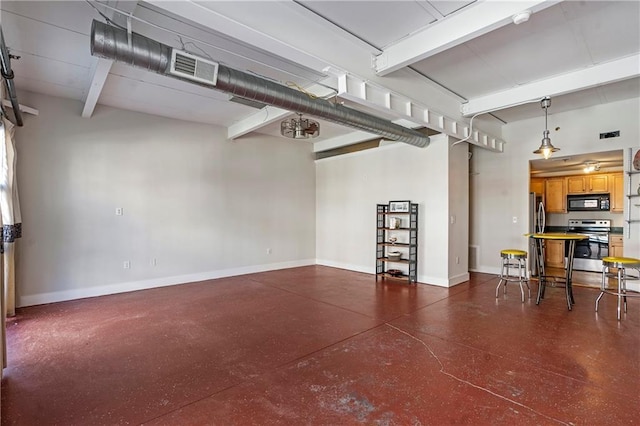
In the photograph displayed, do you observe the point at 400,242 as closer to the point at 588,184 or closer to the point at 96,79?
the point at 588,184

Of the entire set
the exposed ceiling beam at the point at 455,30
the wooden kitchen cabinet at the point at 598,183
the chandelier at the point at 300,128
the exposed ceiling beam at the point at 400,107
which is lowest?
the wooden kitchen cabinet at the point at 598,183

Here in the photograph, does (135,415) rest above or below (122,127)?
below

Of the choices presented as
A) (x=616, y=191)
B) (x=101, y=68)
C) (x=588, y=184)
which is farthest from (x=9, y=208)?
(x=616, y=191)

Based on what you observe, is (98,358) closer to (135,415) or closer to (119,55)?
(135,415)

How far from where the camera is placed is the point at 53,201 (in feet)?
15.2

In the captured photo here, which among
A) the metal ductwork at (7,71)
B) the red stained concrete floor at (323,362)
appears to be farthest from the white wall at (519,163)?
the metal ductwork at (7,71)

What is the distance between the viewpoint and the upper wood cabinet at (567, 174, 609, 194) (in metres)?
7.09

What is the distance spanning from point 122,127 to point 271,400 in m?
5.06

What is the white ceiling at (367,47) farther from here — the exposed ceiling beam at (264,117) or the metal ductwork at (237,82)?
the metal ductwork at (237,82)

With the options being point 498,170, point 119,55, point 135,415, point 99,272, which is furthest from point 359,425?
point 498,170

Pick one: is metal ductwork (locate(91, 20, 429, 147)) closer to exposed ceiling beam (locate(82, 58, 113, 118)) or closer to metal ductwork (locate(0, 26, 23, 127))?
metal ductwork (locate(0, 26, 23, 127))

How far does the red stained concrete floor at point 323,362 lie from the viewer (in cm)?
206

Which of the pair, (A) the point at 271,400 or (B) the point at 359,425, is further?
(A) the point at 271,400

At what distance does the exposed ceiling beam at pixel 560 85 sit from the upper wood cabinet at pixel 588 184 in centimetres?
444
